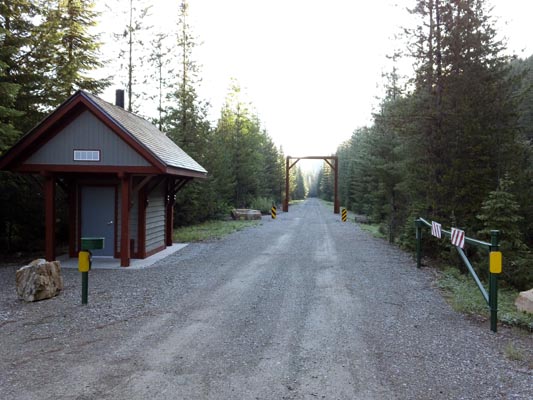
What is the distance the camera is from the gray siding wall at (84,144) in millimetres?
11375

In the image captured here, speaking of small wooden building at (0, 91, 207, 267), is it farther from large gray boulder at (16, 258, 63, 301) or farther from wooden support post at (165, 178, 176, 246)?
large gray boulder at (16, 258, 63, 301)

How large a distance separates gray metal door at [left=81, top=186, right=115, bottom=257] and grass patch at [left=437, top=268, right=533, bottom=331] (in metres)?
8.76

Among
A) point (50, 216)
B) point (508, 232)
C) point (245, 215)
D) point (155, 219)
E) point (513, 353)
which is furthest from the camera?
point (245, 215)

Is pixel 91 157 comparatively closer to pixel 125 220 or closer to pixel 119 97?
pixel 125 220

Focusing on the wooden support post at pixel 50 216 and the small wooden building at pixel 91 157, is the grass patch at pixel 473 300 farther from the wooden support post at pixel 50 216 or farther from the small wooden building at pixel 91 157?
the wooden support post at pixel 50 216

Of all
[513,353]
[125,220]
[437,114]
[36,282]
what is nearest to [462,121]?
[437,114]

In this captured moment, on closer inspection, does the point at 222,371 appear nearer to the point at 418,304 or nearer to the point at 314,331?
the point at 314,331

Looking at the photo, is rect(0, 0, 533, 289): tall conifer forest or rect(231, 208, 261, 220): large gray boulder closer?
rect(0, 0, 533, 289): tall conifer forest

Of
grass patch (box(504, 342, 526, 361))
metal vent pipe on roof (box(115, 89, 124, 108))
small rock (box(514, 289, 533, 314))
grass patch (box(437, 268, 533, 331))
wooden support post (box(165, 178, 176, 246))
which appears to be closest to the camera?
grass patch (box(504, 342, 526, 361))

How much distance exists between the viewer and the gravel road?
4195 mm

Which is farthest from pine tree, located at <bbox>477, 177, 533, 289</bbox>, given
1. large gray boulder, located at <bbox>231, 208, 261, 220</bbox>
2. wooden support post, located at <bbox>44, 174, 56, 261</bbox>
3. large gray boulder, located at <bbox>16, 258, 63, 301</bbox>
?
large gray boulder, located at <bbox>231, 208, 261, 220</bbox>

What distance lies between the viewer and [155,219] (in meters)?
14.0

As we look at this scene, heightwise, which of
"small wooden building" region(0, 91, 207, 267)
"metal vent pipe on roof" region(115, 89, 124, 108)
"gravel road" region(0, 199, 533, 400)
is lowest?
"gravel road" region(0, 199, 533, 400)

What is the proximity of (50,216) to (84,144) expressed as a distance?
2.11 meters
